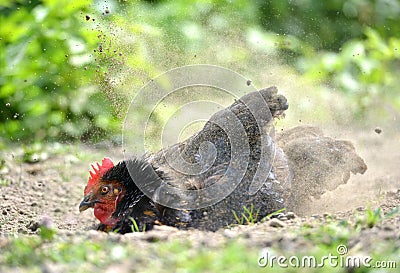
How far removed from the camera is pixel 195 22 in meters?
9.16

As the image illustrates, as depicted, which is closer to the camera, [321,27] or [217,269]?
[217,269]

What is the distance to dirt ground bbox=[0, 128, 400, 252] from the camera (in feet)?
18.5

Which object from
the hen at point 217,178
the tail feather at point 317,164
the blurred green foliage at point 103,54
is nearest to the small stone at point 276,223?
the hen at point 217,178

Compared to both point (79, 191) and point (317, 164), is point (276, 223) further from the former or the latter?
point (79, 191)

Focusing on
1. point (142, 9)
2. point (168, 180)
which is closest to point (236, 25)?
point (142, 9)

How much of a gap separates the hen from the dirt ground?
29 centimetres

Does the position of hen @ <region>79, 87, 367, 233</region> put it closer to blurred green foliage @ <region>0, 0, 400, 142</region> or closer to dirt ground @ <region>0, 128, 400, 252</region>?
dirt ground @ <region>0, 128, 400, 252</region>

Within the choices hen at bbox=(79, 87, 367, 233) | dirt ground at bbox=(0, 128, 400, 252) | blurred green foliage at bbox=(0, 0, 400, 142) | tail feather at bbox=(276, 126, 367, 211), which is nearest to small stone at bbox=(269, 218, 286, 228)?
dirt ground at bbox=(0, 128, 400, 252)

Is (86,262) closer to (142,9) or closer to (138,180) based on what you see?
(138,180)

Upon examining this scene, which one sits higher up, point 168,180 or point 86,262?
point 168,180

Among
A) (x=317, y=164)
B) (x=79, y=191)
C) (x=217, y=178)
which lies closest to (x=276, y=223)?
(x=217, y=178)

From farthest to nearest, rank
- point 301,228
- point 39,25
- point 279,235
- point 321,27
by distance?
1. point 321,27
2. point 39,25
3. point 301,228
4. point 279,235

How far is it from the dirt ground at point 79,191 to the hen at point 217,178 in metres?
0.29

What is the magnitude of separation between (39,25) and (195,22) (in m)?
2.21
